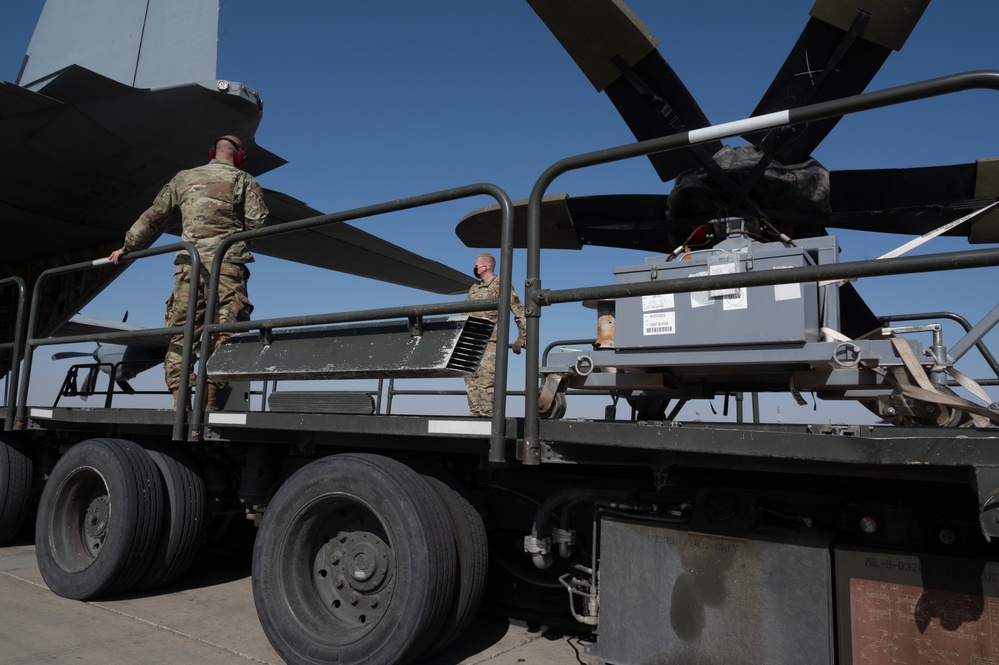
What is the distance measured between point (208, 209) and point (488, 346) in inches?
85.1

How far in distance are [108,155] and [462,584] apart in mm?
7126

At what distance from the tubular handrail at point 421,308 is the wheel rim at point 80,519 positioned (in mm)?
1053

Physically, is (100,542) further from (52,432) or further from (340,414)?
(340,414)

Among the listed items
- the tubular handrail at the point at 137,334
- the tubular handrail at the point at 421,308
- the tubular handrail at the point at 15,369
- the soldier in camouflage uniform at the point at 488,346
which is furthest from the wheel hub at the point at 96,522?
the soldier in camouflage uniform at the point at 488,346

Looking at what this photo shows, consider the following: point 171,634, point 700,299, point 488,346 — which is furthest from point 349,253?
point 700,299

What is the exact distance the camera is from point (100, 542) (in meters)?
4.08

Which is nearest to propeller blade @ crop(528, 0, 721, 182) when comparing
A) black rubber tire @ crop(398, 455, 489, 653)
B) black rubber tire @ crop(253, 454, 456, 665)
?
black rubber tire @ crop(398, 455, 489, 653)

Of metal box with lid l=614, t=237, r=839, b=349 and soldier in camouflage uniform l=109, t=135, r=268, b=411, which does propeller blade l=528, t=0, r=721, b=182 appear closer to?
metal box with lid l=614, t=237, r=839, b=349

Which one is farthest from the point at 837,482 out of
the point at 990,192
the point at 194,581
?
the point at 194,581

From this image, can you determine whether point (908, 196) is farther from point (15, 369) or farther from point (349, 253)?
point (349, 253)

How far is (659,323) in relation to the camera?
8.67 feet

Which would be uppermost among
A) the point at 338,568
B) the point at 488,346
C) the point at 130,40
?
the point at 130,40

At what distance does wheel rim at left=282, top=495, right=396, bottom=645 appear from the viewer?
9.66ft

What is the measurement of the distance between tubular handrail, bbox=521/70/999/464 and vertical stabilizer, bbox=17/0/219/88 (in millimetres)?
6201
